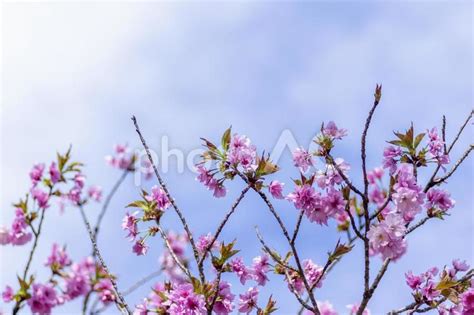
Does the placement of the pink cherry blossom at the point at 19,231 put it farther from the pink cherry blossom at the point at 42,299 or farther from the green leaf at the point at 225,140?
the green leaf at the point at 225,140

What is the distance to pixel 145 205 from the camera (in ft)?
14.1

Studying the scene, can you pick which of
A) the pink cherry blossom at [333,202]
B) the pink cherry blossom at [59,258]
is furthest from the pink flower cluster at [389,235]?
the pink cherry blossom at [59,258]

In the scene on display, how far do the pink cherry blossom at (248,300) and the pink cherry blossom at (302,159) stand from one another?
0.94 metres

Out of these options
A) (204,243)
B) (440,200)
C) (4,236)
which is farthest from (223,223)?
(4,236)

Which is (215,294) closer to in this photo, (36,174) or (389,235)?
(389,235)

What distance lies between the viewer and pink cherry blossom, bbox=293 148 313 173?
3938 millimetres

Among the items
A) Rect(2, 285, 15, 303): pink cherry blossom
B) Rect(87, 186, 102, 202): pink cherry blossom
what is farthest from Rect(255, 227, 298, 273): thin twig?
Rect(87, 186, 102, 202): pink cherry blossom

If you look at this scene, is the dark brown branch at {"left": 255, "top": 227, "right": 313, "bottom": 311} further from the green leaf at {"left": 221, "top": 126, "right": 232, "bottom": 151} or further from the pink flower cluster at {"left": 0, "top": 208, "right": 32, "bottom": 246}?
the pink flower cluster at {"left": 0, "top": 208, "right": 32, "bottom": 246}

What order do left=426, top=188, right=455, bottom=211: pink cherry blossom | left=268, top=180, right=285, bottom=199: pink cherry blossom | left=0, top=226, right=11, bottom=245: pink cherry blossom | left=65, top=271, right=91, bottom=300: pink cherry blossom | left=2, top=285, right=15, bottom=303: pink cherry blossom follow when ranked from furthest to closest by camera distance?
left=65, top=271, right=91, bottom=300: pink cherry blossom, left=0, top=226, right=11, bottom=245: pink cherry blossom, left=2, top=285, right=15, bottom=303: pink cherry blossom, left=268, top=180, right=285, bottom=199: pink cherry blossom, left=426, top=188, right=455, bottom=211: pink cherry blossom

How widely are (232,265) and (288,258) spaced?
39 centimetres

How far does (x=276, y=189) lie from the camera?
13.1 feet

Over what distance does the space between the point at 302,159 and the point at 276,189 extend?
0.27 meters

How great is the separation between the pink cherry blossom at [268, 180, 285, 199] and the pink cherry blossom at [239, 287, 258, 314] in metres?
0.71

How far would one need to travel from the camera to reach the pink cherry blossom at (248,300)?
4152 millimetres
